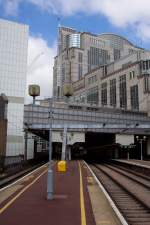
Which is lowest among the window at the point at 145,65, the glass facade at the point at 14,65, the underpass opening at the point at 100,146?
the underpass opening at the point at 100,146

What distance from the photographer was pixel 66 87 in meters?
24.1

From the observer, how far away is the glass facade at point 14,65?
87.6 metres

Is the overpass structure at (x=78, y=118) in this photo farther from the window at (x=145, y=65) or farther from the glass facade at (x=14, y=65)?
the window at (x=145, y=65)

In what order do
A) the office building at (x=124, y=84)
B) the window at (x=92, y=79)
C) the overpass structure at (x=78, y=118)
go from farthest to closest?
the window at (x=92, y=79) → the office building at (x=124, y=84) → the overpass structure at (x=78, y=118)

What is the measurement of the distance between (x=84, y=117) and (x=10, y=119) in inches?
1033

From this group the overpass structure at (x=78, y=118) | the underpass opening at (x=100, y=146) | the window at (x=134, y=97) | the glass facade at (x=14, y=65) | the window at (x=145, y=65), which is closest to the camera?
the glass facade at (x=14, y=65)

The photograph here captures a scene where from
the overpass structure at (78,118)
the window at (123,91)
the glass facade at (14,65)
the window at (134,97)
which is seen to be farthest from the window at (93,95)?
the glass facade at (14,65)

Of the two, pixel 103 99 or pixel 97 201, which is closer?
pixel 97 201

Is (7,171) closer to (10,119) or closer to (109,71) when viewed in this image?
(10,119)

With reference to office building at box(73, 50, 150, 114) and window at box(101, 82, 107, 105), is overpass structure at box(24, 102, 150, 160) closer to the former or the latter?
office building at box(73, 50, 150, 114)

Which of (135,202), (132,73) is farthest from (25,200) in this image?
(132,73)

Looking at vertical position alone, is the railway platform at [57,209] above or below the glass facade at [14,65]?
below

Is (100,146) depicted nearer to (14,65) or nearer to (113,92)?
(14,65)

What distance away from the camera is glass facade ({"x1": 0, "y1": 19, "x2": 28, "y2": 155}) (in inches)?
3450
